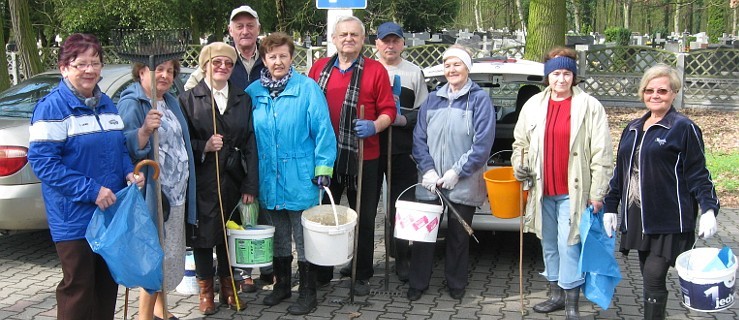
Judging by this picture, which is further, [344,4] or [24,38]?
[24,38]

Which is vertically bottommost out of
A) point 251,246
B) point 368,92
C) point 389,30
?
point 251,246

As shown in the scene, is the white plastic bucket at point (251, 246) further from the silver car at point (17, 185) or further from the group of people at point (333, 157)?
the silver car at point (17, 185)

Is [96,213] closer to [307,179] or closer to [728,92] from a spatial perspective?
[307,179]

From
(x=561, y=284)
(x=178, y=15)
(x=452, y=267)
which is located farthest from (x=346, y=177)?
(x=178, y=15)

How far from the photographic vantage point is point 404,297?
5.54m

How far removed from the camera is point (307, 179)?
4.95m

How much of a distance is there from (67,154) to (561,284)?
324 centimetres

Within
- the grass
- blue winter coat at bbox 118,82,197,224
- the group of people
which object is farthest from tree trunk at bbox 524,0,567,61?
blue winter coat at bbox 118,82,197,224

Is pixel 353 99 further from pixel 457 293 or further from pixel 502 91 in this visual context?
pixel 502 91

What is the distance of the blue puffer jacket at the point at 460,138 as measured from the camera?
17.0ft

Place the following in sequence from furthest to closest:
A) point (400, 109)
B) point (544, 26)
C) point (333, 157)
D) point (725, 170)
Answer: point (544, 26) < point (725, 170) < point (400, 109) < point (333, 157)

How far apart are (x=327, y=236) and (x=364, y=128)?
2.72 feet

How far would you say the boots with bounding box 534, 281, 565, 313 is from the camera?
16.9 ft

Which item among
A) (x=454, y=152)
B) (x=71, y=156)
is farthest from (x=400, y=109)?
(x=71, y=156)
